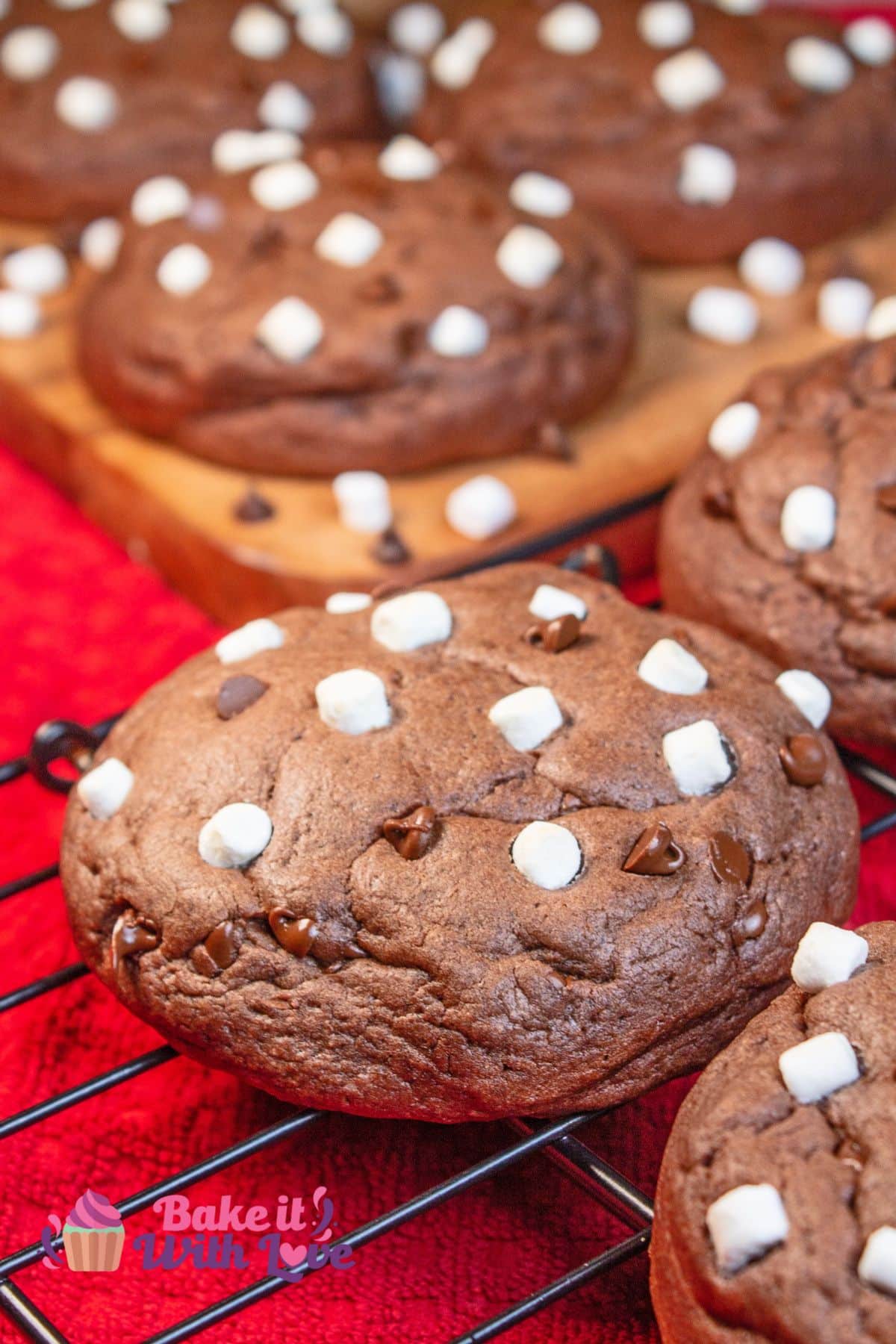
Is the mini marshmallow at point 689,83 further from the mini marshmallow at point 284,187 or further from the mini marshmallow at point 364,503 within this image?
the mini marshmallow at point 364,503

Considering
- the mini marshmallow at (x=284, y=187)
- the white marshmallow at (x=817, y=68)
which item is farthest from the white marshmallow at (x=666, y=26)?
the mini marshmallow at (x=284, y=187)

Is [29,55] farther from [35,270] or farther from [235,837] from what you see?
[235,837]

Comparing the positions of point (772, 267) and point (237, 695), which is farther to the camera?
point (772, 267)

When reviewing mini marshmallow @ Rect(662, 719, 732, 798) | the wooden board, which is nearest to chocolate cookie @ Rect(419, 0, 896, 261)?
the wooden board

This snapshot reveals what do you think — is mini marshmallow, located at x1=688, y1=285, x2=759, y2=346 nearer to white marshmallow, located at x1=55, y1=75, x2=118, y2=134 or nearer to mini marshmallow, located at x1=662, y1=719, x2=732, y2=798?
white marshmallow, located at x1=55, y1=75, x2=118, y2=134

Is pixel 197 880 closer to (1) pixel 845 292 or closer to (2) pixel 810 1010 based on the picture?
(2) pixel 810 1010

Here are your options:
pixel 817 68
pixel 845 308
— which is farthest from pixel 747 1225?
pixel 817 68

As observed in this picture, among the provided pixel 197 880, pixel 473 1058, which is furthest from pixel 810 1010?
pixel 197 880
